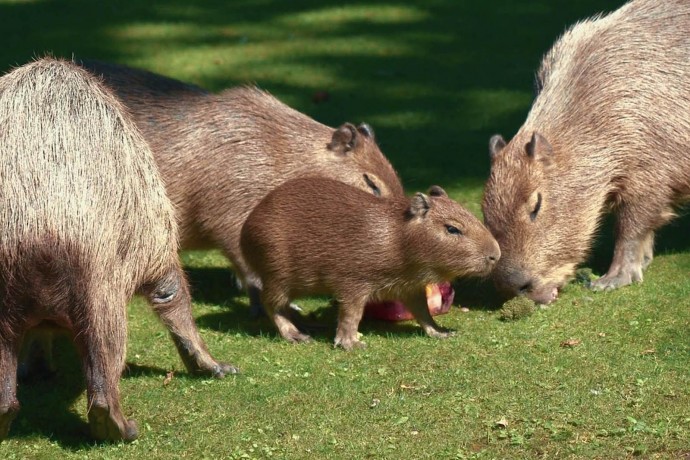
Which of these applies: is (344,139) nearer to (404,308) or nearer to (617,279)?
(404,308)

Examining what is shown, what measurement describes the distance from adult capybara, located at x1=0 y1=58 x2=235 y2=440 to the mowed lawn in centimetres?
46

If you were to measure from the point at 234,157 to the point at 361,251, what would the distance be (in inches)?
52.2

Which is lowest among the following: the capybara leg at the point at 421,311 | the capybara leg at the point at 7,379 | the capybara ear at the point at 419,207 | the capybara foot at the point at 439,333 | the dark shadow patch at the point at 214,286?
the dark shadow patch at the point at 214,286

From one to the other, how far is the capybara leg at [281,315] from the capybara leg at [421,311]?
0.61 meters

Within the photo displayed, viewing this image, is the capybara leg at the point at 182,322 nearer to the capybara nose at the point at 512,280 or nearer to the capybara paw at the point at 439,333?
the capybara paw at the point at 439,333

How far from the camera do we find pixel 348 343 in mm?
6543

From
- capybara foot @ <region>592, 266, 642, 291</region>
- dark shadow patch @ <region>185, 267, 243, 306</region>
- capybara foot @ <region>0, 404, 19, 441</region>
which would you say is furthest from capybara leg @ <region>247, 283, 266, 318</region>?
capybara foot @ <region>0, 404, 19, 441</region>

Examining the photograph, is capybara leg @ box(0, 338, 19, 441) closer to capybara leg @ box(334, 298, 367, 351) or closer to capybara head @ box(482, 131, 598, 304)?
capybara leg @ box(334, 298, 367, 351)

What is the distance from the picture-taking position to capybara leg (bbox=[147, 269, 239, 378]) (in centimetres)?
573

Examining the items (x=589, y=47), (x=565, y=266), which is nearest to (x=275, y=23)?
(x=589, y=47)

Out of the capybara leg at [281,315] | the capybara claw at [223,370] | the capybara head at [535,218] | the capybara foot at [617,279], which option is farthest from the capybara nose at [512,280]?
the capybara claw at [223,370]

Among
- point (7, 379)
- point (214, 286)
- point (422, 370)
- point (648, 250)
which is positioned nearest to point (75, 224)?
point (7, 379)

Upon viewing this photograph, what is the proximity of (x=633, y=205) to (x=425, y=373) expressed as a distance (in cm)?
223

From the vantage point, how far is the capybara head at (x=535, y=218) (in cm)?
699
